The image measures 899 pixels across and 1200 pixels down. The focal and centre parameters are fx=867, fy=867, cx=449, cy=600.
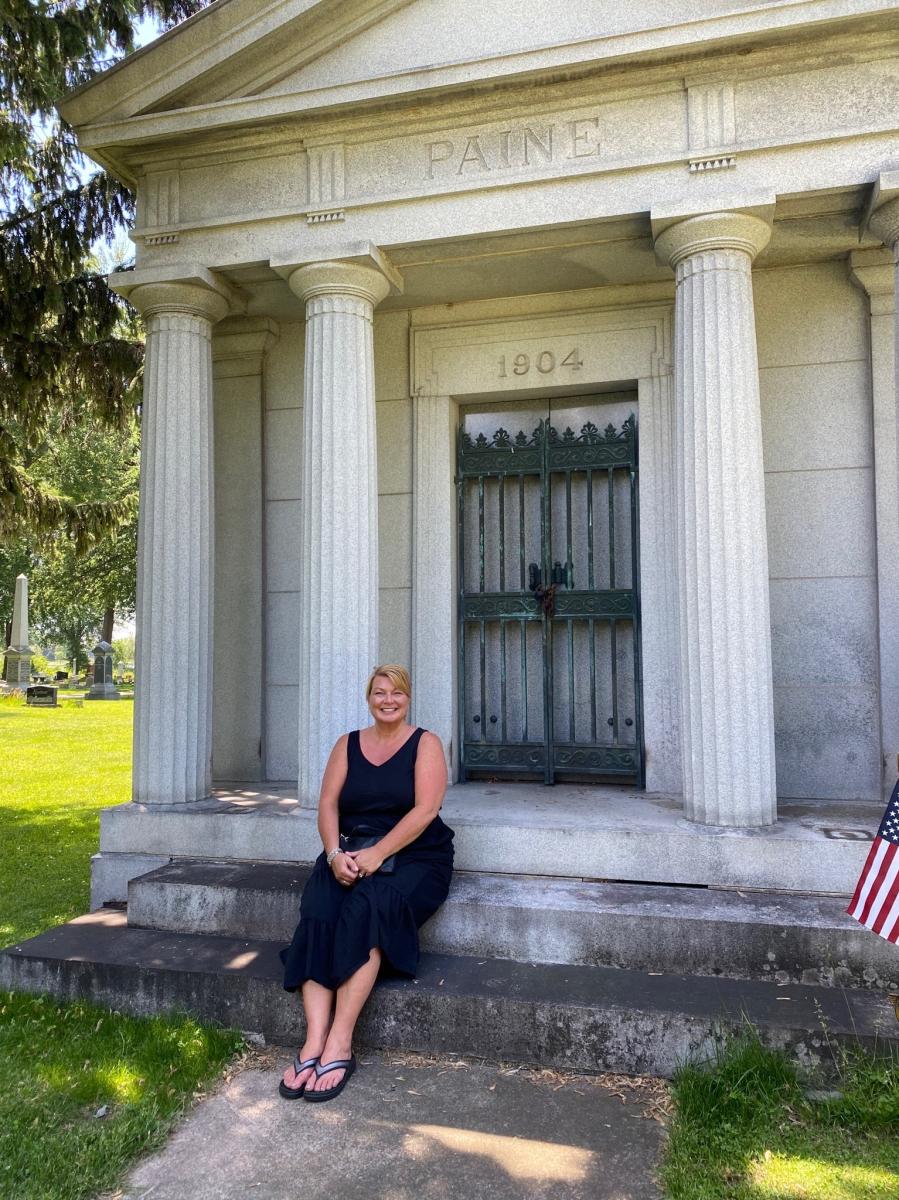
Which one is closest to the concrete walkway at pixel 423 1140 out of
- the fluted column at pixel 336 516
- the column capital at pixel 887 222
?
the fluted column at pixel 336 516

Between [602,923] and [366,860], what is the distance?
4.04 feet

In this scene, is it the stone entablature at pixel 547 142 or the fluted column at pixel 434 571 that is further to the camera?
the fluted column at pixel 434 571

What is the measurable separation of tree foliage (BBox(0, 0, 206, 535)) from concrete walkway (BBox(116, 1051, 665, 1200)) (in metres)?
6.66

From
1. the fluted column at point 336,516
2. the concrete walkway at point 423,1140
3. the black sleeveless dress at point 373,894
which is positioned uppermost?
the fluted column at point 336,516

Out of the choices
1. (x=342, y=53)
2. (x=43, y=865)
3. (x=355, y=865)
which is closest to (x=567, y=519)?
(x=342, y=53)

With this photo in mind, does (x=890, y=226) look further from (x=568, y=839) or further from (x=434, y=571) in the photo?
(x=568, y=839)

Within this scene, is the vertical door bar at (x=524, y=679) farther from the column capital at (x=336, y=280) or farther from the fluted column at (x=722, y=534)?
the column capital at (x=336, y=280)

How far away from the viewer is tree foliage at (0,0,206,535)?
7430 millimetres

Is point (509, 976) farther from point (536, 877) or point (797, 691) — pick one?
point (797, 691)

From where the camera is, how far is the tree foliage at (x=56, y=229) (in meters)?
7.43

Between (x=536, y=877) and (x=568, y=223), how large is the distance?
12.7ft

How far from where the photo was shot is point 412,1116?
3318mm

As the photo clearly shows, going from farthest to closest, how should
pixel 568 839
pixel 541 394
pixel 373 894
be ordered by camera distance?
pixel 541 394, pixel 568 839, pixel 373 894

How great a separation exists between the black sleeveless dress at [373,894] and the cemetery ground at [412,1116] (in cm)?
45
